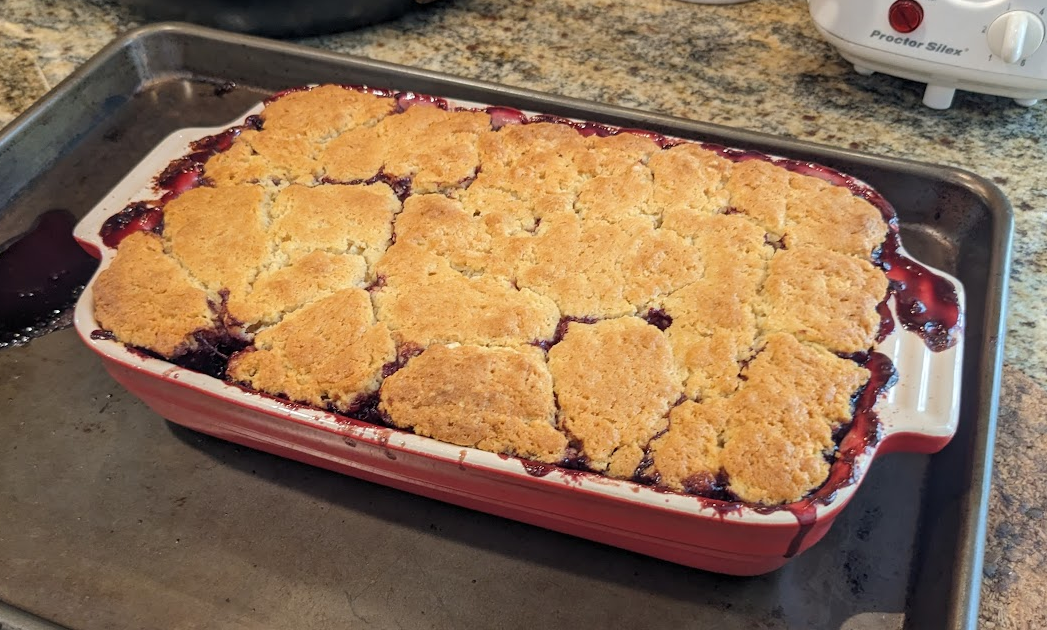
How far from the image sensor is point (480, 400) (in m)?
0.83

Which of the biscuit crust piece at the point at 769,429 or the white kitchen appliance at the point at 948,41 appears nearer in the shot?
the biscuit crust piece at the point at 769,429

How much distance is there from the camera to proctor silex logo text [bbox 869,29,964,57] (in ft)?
4.15

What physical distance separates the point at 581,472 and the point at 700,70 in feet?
3.44

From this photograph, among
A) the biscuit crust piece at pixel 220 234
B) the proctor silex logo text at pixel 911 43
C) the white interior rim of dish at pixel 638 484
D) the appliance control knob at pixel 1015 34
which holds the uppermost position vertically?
the appliance control knob at pixel 1015 34

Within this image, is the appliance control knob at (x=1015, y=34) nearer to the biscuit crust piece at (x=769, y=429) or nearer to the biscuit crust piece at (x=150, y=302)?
the biscuit crust piece at (x=769, y=429)

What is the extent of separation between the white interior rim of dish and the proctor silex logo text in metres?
0.56

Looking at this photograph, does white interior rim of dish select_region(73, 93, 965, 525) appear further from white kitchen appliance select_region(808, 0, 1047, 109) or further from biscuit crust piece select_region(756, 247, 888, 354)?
white kitchen appliance select_region(808, 0, 1047, 109)

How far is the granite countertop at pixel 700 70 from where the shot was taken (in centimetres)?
132

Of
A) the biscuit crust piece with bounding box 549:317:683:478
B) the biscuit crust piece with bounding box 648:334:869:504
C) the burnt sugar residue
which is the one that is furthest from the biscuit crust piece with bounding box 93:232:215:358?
the biscuit crust piece with bounding box 648:334:869:504

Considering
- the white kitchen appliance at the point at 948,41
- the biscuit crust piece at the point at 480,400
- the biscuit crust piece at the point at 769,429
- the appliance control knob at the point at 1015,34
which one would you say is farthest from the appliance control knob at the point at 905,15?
the biscuit crust piece at the point at 480,400

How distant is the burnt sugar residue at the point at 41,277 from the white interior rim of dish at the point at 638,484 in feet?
0.91

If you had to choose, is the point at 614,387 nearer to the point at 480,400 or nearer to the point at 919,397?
the point at 480,400

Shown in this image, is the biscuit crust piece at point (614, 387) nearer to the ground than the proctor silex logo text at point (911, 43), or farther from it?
nearer to the ground

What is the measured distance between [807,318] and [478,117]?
1.89 feet
